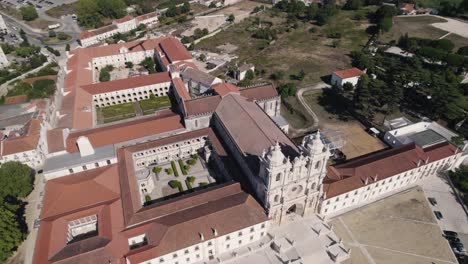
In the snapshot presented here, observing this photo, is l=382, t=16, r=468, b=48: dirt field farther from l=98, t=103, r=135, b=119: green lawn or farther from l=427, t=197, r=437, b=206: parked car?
l=98, t=103, r=135, b=119: green lawn

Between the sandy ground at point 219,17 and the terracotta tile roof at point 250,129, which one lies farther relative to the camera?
the sandy ground at point 219,17

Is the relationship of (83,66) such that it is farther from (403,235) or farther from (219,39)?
(403,235)

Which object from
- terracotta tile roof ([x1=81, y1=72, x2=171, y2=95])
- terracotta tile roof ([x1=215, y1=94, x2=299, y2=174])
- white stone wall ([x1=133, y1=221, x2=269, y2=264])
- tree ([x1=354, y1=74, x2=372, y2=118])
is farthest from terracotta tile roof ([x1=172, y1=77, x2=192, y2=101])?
tree ([x1=354, y1=74, x2=372, y2=118])

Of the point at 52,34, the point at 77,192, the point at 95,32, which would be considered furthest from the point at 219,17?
the point at 77,192

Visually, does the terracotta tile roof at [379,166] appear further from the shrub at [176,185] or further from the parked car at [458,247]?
the shrub at [176,185]

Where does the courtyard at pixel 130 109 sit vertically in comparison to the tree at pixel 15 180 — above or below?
Answer: below

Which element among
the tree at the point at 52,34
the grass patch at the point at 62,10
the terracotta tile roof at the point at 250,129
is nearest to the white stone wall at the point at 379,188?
the terracotta tile roof at the point at 250,129

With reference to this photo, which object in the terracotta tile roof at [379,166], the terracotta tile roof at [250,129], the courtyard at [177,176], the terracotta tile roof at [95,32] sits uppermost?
the terracotta tile roof at [250,129]

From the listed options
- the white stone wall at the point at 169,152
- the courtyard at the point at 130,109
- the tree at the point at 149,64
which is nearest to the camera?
the white stone wall at the point at 169,152
